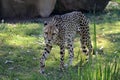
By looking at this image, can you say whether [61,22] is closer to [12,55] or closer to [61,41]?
[61,41]

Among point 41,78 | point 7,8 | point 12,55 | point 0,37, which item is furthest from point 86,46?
point 7,8

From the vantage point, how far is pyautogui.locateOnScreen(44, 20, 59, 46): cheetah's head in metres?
6.45

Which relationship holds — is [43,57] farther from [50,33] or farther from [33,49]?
[33,49]

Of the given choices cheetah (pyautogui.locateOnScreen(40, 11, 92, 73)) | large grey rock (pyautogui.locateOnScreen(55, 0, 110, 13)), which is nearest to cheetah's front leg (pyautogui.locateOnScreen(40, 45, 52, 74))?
cheetah (pyautogui.locateOnScreen(40, 11, 92, 73))

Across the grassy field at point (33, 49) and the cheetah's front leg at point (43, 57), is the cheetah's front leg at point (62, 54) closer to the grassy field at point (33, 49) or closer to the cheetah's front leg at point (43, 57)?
the grassy field at point (33, 49)

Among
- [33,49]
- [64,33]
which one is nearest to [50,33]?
[64,33]

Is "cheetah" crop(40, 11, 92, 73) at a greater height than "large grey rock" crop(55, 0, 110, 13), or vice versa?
"cheetah" crop(40, 11, 92, 73)

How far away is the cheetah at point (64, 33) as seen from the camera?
6.56 meters

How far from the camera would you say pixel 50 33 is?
648 centimetres

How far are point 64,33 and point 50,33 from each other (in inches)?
25.8

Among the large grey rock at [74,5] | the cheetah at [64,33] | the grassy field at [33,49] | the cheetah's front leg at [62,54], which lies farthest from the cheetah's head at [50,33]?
the large grey rock at [74,5]

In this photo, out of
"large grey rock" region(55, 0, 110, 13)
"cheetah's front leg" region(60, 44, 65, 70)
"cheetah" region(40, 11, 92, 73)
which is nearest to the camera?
"cheetah" region(40, 11, 92, 73)

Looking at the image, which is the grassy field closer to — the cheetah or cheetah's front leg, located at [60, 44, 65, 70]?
cheetah's front leg, located at [60, 44, 65, 70]

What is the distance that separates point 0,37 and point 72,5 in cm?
340
